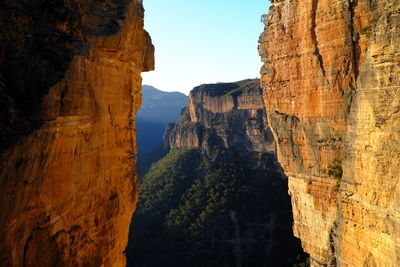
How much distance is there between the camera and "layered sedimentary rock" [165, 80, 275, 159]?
65.9 metres

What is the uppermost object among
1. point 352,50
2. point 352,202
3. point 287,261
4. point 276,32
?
point 276,32

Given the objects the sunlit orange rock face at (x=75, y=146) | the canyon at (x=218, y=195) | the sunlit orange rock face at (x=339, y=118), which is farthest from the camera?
the canyon at (x=218, y=195)

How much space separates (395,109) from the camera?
11.2 metres

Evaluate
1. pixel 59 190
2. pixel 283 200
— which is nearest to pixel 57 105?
pixel 59 190

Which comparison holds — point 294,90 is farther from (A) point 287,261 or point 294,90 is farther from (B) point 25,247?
(A) point 287,261

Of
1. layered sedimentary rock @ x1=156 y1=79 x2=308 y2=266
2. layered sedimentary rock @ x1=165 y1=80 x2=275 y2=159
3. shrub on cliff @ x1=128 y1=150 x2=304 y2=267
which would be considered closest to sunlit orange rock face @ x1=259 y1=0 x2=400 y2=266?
layered sedimentary rock @ x1=156 y1=79 x2=308 y2=266

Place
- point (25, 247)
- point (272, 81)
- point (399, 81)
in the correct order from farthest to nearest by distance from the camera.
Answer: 1. point (272, 81)
2. point (399, 81)
3. point (25, 247)

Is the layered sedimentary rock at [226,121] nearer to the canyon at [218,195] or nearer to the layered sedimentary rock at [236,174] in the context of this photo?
the layered sedimentary rock at [236,174]

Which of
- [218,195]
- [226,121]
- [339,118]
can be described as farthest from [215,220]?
[339,118]

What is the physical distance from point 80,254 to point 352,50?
40.6ft

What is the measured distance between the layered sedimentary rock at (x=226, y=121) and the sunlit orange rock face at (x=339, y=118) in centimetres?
4601

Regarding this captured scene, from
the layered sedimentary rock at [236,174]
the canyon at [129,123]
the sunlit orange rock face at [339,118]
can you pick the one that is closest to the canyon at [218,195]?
the layered sedimentary rock at [236,174]

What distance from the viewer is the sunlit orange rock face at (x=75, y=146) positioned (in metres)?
4.77

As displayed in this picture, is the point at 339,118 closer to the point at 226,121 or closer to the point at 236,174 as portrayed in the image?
the point at 236,174
